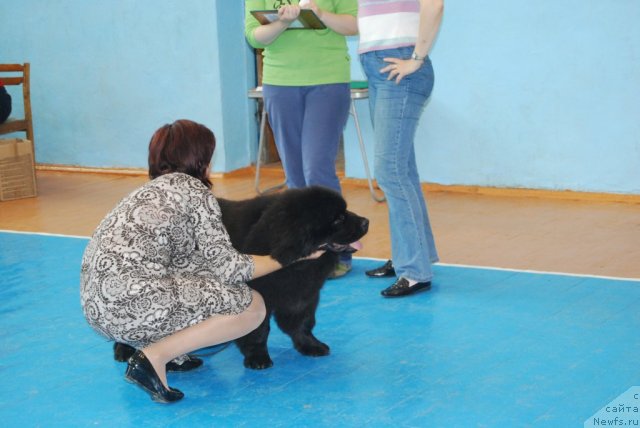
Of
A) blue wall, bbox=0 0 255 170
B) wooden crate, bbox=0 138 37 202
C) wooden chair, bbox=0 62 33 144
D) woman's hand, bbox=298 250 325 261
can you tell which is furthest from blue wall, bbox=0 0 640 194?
woman's hand, bbox=298 250 325 261

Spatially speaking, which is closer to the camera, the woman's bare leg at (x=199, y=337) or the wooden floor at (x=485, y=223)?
the woman's bare leg at (x=199, y=337)

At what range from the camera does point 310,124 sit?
4.05 m

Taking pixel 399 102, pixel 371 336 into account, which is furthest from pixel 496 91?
pixel 371 336

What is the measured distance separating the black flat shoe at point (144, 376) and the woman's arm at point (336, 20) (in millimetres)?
1889

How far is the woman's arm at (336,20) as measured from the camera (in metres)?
3.92

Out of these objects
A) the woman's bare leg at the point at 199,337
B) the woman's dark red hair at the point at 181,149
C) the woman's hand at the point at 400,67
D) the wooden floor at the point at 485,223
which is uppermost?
the woman's hand at the point at 400,67

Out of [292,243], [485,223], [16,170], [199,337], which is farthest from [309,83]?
[16,170]

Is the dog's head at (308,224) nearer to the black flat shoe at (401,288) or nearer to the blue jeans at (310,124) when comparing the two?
the black flat shoe at (401,288)

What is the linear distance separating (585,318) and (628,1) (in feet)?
9.46

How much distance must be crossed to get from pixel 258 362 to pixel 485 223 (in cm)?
261

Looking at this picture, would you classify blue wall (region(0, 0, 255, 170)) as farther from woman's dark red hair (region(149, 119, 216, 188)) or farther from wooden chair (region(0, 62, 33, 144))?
woman's dark red hair (region(149, 119, 216, 188))

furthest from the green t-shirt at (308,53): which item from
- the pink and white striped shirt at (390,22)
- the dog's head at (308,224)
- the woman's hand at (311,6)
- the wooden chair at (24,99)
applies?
the wooden chair at (24,99)

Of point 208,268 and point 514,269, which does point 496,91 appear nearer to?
point 514,269

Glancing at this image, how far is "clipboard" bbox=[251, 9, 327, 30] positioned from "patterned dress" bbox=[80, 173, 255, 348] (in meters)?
1.37
